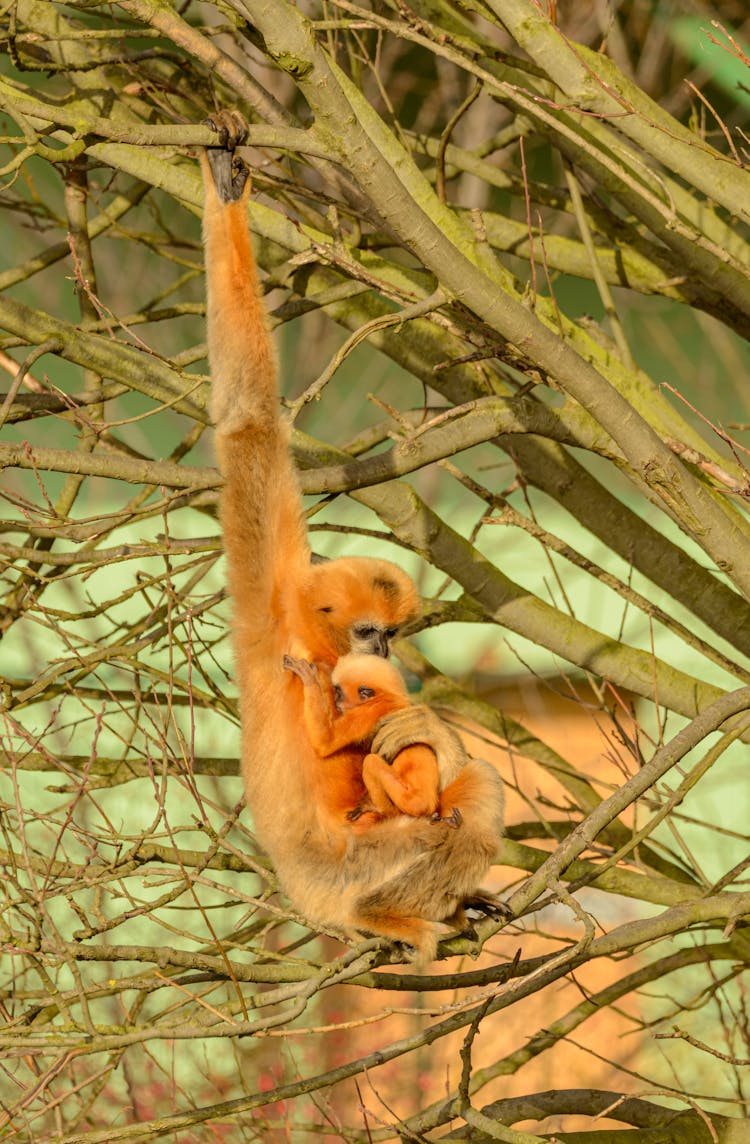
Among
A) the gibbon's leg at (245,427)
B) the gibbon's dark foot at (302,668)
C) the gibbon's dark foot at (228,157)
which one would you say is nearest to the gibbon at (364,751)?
the gibbon's dark foot at (302,668)

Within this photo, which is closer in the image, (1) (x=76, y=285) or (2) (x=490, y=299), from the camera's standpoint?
(2) (x=490, y=299)

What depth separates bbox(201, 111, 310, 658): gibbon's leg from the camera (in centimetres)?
334

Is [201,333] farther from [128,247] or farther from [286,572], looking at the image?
[286,572]

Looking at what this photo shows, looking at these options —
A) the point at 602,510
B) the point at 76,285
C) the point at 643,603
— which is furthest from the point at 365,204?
the point at 643,603

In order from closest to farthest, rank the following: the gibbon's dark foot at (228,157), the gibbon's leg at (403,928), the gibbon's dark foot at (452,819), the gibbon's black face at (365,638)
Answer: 1. the gibbon's dark foot at (228,157)
2. the gibbon's leg at (403,928)
3. the gibbon's dark foot at (452,819)
4. the gibbon's black face at (365,638)

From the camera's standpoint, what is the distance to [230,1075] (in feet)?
30.8

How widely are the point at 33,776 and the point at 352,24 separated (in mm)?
6823

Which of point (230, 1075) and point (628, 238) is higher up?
point (628, 238)

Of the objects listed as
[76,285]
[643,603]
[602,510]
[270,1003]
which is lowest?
[270,1003]

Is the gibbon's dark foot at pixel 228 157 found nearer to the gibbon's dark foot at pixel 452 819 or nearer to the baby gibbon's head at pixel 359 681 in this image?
the baby gibbon's head at pixel 359 681

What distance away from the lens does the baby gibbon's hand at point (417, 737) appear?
342cm

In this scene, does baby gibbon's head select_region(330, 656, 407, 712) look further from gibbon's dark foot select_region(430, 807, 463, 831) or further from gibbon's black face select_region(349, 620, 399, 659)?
gibbon's dark foot select_region(430, 807, 463, 831)

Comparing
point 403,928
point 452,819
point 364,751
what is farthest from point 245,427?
point 403,928

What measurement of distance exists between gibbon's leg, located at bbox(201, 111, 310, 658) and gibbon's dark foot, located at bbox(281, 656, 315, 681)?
10 cm
